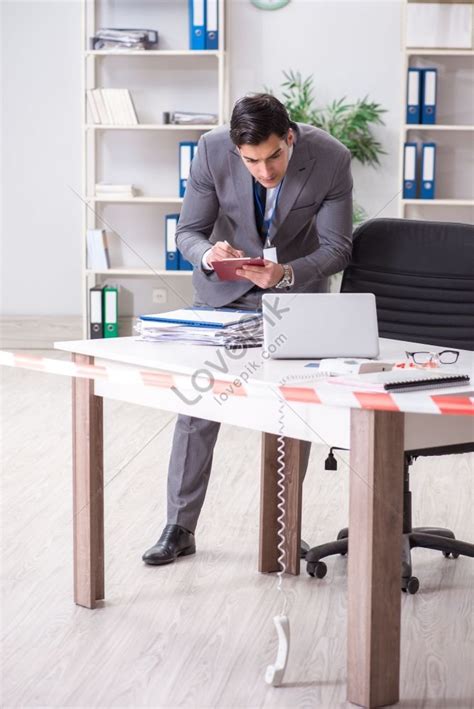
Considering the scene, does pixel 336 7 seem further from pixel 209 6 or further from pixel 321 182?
pixel 321 182

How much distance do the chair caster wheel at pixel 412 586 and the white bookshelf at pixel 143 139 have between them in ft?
11.9

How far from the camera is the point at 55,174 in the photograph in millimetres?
A: 6512

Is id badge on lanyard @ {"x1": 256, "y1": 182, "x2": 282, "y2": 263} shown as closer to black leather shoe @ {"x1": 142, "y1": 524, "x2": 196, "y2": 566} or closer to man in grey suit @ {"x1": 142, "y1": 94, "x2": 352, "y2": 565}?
man in grey suit @ {"x1": 142, "y1": 94, "x2": 352, "y2": 565}

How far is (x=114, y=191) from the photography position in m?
6.15

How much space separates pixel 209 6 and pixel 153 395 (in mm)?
4055

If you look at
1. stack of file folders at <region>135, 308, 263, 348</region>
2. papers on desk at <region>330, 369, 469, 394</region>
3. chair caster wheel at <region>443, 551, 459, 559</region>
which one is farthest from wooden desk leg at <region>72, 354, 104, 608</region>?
chair caster wheel at <region>443, 551, 459, 559</region>

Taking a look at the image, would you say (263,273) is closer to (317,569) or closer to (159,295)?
(317,569)

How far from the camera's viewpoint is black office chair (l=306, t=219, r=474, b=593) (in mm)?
2879

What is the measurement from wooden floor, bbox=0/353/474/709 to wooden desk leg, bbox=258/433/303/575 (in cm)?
7

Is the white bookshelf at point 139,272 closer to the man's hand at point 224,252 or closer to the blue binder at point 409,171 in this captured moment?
the blue binder at point 409,171

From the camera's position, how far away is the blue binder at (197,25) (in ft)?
19.4

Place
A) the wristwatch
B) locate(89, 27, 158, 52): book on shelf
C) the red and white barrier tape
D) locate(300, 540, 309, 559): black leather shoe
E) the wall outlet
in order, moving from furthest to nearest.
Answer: the wall outlet < locate(89, 27, 158, 52): book on shelf < locate(300, 540, 309, 559): black leather shoe < the wristwatch < the red and white barrier tape

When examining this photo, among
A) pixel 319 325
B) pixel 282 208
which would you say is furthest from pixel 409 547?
pixel 282 208

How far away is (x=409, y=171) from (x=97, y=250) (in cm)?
187
